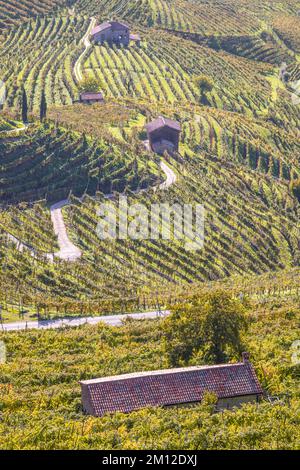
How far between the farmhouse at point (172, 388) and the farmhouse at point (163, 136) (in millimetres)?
67355

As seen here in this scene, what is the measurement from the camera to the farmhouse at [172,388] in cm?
4438

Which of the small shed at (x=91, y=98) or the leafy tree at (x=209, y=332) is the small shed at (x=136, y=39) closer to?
the small shed at (x=91, y=98)

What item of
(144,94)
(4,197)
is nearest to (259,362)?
(4,197)

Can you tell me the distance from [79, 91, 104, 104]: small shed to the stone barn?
3625 centimetres

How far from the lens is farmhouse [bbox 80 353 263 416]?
44.4 meters

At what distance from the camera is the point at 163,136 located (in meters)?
113

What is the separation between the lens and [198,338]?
5275cm

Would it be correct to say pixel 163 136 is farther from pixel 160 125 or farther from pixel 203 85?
pixel 203 85

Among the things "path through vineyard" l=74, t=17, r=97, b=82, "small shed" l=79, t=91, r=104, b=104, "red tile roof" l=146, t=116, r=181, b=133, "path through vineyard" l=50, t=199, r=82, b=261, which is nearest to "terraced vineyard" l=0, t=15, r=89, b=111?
"path through vineyard" l=74, t=17, r=97, b=82

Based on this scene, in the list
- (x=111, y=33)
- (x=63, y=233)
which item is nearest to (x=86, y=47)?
(x=111, y=33)

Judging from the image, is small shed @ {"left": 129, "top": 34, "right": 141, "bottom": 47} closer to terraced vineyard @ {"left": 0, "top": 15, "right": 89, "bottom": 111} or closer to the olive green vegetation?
the olive green vegetation

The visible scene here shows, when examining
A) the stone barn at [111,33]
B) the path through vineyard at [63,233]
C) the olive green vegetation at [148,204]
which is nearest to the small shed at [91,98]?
the olive green vegetation at [148,204]
